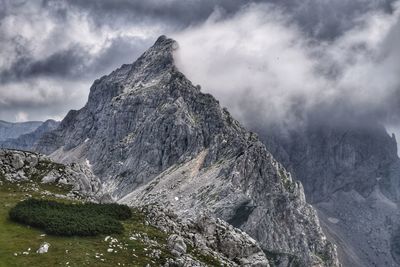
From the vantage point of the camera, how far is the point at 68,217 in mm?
93188

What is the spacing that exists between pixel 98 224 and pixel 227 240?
94.0ft

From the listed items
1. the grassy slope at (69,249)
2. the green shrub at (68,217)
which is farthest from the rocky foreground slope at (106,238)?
the green shrub at (68,217)

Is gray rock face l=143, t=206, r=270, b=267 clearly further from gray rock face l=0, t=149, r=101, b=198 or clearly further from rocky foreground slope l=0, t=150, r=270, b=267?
gray rock face l=0, t=149, r=101, b=198

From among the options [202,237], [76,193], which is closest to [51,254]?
[202,237]

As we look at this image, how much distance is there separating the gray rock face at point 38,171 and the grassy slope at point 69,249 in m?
38.9

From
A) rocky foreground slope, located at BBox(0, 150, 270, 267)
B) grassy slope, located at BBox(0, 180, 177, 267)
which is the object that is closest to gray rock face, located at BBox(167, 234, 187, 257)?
rocky foreground slope, located at BBox(0, 150, 270, 267)

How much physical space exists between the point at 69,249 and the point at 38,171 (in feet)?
215

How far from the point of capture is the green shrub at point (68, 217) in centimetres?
8750

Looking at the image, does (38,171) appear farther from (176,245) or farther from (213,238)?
(176,245)

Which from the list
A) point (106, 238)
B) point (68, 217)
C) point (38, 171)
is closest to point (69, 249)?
point (106, 238)

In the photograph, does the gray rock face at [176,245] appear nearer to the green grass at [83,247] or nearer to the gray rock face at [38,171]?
the green grass at [83,247]

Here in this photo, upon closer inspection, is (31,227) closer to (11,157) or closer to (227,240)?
(227,240)

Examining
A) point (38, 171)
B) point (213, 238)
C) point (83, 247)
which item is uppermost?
point (38, 171)

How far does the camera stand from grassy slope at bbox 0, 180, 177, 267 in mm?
74812
